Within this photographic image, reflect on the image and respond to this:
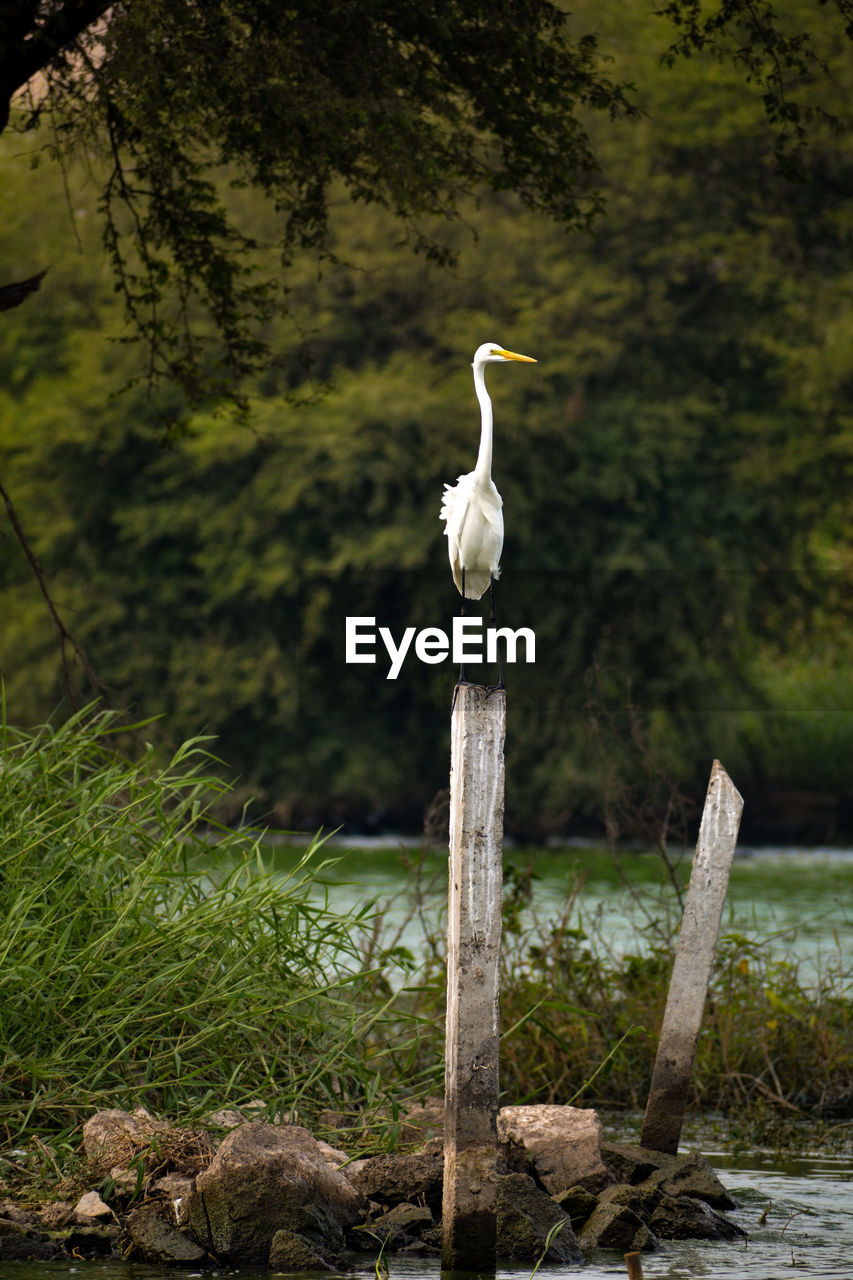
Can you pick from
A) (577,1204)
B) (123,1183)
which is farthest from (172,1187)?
(577,1204)

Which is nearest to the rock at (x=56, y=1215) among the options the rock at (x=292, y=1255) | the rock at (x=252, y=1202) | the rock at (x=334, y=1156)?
the rock at (x=252, y=1202)

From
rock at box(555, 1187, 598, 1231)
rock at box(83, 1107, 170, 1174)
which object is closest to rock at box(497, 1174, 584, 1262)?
rock at box(555, 1187, 598, 1231)

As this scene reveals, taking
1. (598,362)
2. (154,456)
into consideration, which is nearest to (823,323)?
(598,362)

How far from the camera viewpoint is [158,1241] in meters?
5.65

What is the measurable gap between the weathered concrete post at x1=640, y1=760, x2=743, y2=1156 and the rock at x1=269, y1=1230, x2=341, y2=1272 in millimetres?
1834

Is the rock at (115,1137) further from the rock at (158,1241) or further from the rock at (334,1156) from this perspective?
the rock at (334,1156)

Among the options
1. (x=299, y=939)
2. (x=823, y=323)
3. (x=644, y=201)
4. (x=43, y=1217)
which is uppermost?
(x=644, y=201)

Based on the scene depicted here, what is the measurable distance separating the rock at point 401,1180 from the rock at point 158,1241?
0.72m

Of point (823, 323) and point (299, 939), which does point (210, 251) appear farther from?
point (823, 323)

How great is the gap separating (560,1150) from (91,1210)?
5.76ft

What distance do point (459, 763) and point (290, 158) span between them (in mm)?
5668

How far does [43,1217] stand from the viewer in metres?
5.84

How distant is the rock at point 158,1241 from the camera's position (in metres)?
5.63

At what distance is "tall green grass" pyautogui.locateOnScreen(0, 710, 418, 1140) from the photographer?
633 centimetres
